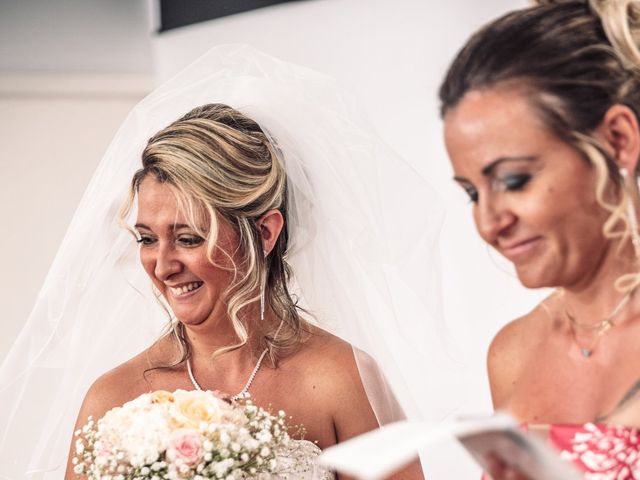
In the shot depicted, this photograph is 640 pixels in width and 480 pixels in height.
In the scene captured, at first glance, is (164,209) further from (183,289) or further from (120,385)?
(120,385)

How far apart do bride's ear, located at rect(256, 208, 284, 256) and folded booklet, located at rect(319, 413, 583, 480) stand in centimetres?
130

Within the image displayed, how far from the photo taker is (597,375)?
227 cm

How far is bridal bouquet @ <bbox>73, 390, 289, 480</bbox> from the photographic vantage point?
8.43 ft

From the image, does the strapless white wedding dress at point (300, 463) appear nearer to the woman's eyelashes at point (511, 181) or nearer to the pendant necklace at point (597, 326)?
the pendant necklace at point (597, 326)

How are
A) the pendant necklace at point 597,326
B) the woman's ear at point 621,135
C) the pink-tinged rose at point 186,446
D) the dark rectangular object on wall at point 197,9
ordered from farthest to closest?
the dark rectangular object on wall at point 197,9, the pink-tinged rose at point 186,446, the pendant necklace at point 597,326, the woman's ear at point 621,135

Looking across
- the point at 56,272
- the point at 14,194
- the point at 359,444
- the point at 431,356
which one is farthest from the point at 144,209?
the point at 14,194

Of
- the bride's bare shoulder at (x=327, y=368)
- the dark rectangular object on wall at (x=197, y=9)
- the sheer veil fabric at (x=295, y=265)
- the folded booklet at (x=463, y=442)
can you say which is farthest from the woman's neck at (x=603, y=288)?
the dark rectangular object on wall at (x=197, y=9)

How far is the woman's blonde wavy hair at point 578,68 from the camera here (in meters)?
2.15

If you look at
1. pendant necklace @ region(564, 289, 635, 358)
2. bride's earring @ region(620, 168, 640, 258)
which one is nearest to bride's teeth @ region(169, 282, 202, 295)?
pendant necklace @ region(564, 289, 635, 358)

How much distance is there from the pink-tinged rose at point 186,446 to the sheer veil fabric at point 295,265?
1.86ft

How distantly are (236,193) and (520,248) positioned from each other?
3.12 feet

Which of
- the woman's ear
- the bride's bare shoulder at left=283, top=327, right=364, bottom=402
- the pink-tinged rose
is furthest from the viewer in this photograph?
the bride's bare shoulder at left=283, top=327, right=364, bottom=402

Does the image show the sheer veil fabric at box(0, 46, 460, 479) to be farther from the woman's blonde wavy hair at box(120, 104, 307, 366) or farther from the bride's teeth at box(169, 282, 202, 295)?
the bride's teeth at box(169, 282, 202, 295)

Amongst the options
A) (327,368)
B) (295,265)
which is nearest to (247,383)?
(327,368)
